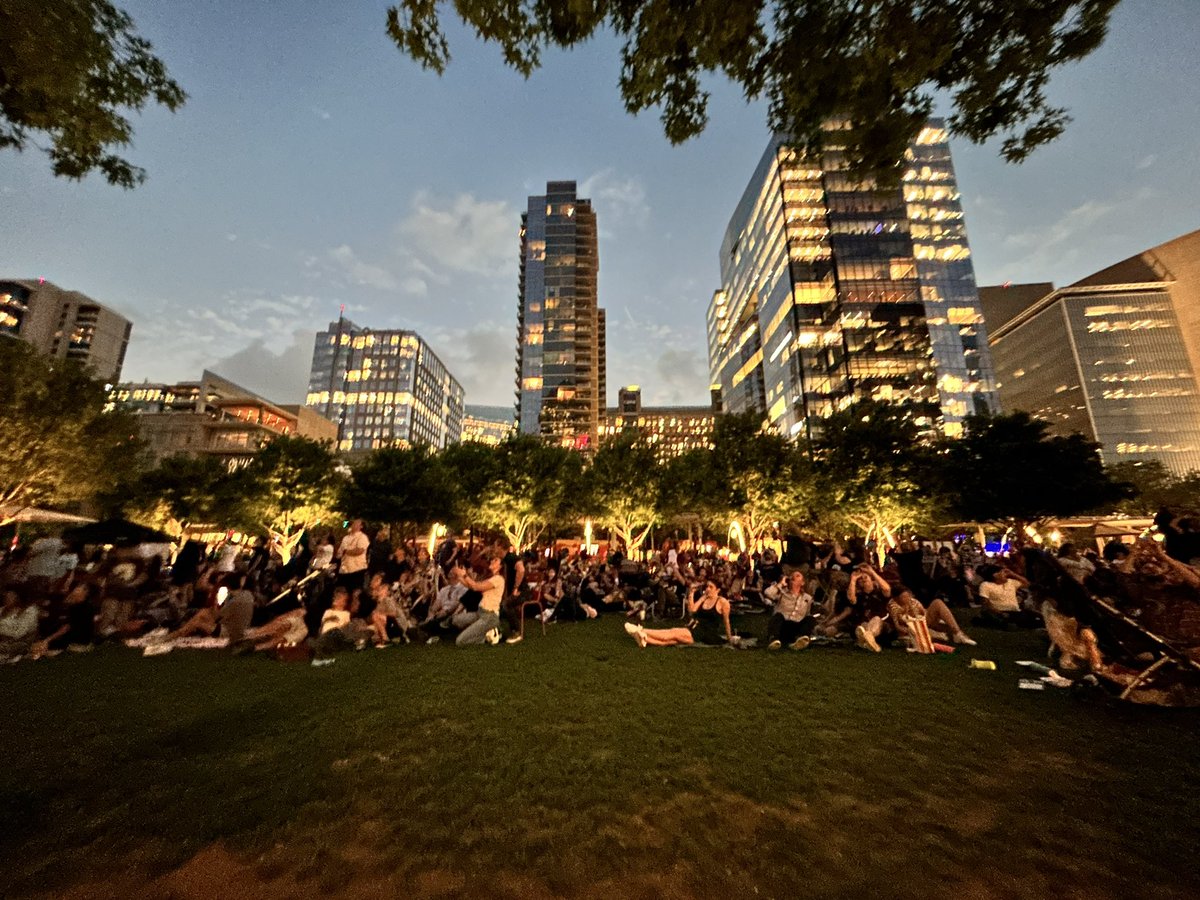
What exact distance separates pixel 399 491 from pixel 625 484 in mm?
15582

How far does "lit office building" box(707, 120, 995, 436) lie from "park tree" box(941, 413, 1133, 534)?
1424 inches

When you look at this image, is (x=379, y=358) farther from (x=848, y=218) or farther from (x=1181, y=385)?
(x=1181, y=385)

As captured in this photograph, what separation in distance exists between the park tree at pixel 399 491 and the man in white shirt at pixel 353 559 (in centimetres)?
2265

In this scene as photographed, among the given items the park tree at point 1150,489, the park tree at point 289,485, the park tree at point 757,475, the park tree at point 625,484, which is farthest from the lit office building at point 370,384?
the park tree at point 1150,489

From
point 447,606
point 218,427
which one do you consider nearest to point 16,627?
point 447,606

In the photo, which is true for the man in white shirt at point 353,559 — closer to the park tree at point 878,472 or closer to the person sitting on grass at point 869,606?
the person sitting on grass at point 869,606

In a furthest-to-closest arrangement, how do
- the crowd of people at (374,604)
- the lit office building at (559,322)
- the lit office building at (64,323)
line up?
the lit office building at (559,322)
the lit office building at (64,323)
the crowd of people at (374,604)

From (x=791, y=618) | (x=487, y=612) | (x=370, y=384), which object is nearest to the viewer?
(x=791, y=618)

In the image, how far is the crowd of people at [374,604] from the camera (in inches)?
348

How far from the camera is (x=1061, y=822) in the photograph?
315 centimetres

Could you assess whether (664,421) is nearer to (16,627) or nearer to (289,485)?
(289,485)

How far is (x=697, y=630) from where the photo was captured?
11.5 metres

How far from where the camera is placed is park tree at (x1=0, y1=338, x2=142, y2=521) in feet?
75.8

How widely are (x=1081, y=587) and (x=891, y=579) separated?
4.22m
